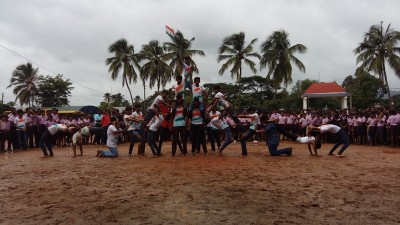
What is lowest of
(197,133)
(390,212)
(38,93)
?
(390,212)

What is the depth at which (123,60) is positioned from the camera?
4272cm

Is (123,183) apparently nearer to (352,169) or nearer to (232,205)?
(232,205)

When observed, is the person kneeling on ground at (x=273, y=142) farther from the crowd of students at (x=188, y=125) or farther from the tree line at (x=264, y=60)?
the tree line at (x=264, y=60)

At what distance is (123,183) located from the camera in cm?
732

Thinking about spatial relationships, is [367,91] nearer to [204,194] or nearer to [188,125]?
[188,125]

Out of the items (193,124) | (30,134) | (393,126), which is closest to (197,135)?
(193,124)

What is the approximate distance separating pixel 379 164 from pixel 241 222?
6.79 m

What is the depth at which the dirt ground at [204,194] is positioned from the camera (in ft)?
16.4

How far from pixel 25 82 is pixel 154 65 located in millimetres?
26243

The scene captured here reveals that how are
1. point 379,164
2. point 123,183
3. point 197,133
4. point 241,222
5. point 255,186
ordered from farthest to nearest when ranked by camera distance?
point 197,133 < point 379,164 < point 123,183 < point 255,186 < point 241,222

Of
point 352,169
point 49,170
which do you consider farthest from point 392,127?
point 49,170

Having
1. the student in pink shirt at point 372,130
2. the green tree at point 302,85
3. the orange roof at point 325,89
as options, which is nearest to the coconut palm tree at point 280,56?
the orange roof at point 325,89

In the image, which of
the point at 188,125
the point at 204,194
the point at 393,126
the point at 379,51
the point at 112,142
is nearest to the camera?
the point at 204,194

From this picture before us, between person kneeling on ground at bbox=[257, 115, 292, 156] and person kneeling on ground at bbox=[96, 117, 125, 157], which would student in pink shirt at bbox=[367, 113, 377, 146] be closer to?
person kneeling on ground at bbox=[257, 115, 292, 156]
